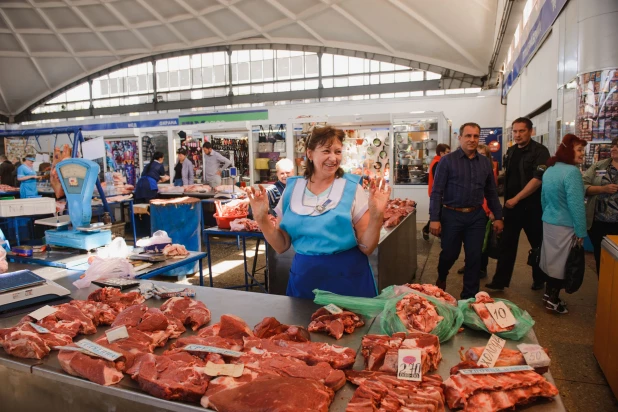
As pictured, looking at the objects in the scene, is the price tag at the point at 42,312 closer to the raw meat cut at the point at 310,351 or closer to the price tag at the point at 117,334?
the price tag at the point at 117,334

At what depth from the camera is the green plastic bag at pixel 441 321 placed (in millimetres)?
1918

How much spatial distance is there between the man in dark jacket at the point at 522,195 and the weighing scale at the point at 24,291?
4704 mm

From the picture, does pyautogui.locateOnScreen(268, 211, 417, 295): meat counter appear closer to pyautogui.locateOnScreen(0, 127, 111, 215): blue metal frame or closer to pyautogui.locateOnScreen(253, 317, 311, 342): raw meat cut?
pyautogui.locateOnScreen(253, 317, 311, 342): raw meat cut

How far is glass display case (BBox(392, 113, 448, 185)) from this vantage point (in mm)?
10406

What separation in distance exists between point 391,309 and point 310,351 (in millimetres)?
471

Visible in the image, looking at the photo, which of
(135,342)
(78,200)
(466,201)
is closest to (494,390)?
(135,342)

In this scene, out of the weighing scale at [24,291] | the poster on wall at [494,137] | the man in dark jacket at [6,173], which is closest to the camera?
the weighing scale at [24,291]

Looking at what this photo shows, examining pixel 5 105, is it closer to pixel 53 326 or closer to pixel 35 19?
pixel 35 19

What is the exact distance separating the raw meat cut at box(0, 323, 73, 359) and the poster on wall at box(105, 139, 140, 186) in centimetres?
1204

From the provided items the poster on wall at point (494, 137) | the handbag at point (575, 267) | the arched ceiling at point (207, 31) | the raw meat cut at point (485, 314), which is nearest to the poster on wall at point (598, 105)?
the handbag at point (575, 267)

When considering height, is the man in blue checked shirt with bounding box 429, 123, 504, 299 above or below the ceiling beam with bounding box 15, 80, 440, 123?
below

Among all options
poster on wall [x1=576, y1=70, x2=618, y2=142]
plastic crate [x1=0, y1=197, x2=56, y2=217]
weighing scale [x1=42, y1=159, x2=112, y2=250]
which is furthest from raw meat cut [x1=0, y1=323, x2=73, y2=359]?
poster on wall [x1=576, y1=70, x2=618, y2=142]

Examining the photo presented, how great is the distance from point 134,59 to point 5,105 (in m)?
12.8

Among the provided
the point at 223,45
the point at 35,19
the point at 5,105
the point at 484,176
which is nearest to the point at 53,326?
the point at 484,176
